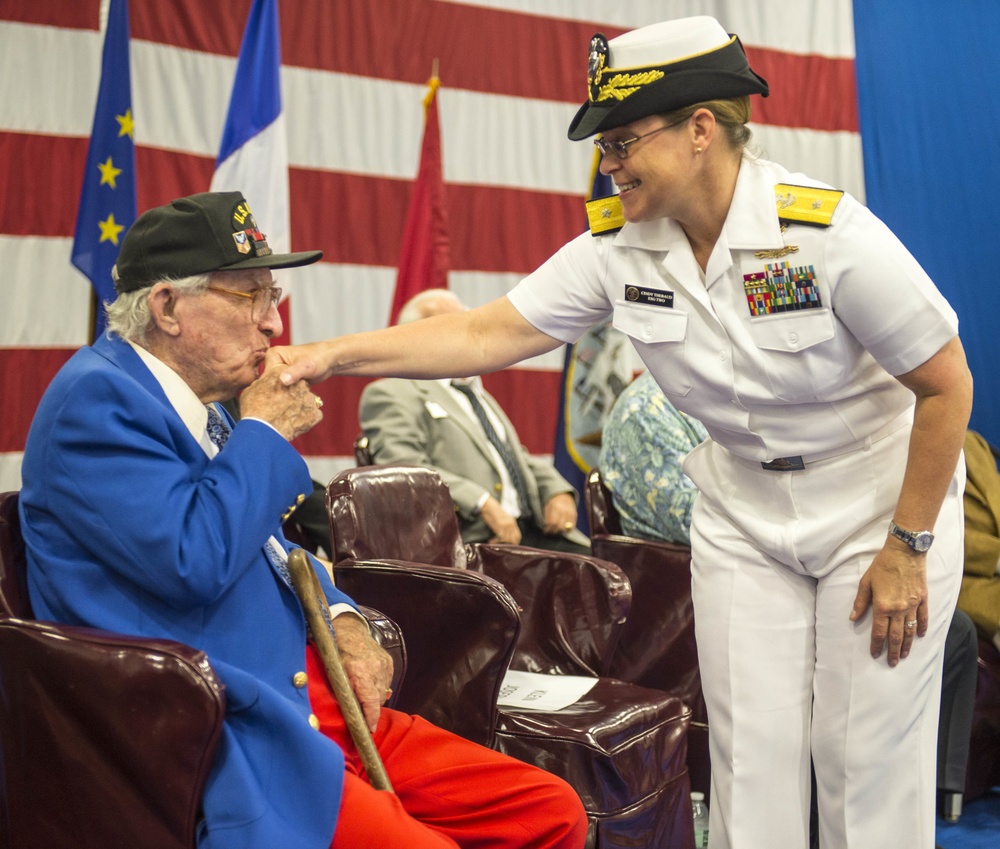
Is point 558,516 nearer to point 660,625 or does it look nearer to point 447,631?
point 660,625

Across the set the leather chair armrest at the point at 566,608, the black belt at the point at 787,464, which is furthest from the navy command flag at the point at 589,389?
the black belt at the point at 787,464

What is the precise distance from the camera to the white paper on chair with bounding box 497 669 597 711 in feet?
7.51

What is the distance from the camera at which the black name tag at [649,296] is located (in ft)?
5.39

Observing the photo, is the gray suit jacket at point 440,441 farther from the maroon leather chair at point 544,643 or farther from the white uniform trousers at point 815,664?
the white uniform trousers at point 815,664

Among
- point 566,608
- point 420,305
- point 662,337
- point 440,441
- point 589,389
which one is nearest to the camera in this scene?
point 662,337

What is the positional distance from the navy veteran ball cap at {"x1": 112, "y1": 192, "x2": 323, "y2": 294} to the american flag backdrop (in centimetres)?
208

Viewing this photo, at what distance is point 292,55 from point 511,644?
2.88m

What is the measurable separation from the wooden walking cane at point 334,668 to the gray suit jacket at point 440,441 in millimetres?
1735

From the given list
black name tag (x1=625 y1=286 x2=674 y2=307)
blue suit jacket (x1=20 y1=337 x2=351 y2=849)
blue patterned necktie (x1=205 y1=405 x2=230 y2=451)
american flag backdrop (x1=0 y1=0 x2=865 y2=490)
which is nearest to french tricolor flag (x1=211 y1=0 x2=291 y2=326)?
american flag backdrop (x1=0 y1=0 x2=865 y2=490)

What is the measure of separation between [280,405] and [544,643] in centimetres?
133

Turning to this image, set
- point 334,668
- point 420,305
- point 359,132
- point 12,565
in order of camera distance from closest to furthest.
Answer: point 12,565 → point 334,668 → point 420,305 → point 359,132

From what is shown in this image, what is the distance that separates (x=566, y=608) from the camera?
2.60 m

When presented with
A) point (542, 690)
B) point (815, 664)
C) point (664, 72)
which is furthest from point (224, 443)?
point (542, 690)

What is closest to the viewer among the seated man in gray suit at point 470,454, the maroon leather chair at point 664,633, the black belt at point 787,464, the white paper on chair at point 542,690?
the black belt at point 787,464
